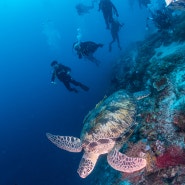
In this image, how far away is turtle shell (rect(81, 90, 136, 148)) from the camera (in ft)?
12.5

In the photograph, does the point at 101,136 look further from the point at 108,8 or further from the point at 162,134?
the point at 108,8

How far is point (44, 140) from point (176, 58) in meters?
9.60

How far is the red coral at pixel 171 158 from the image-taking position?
2992 millimetres

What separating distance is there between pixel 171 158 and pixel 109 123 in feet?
3.76

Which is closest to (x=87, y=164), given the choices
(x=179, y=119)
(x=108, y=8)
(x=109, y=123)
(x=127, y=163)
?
(x=109, y=123)

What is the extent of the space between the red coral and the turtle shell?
824mm

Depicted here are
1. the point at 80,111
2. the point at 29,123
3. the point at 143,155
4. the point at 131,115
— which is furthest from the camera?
the point at 29,123

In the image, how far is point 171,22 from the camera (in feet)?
25.4

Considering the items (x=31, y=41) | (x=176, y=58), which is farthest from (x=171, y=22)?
(x=31, y=41)

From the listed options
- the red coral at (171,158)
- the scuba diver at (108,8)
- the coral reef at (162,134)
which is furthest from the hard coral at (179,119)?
the scuba diver at (108,8)

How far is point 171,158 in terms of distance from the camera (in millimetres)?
3084

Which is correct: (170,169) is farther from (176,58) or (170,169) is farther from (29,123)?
(29,123)

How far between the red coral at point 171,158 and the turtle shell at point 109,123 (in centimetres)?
82

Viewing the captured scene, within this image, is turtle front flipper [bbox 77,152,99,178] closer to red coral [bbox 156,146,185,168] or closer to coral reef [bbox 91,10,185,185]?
coral reef [bbox 91,10,185,185]
